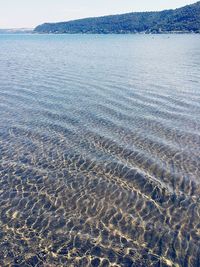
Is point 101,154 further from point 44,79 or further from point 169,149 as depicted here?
point 44,79

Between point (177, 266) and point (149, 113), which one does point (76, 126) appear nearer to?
point (149, 113)

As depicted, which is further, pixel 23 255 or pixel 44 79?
pixel 44 79

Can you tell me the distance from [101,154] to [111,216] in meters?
6.92

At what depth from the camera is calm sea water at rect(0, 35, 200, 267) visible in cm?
1346

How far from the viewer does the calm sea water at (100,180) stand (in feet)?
44.2

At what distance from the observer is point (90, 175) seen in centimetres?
1928

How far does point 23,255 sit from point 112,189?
21.2ft

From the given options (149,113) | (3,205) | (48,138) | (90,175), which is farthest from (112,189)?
(149,113)

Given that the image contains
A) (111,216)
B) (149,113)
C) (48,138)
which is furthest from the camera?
(149,113)

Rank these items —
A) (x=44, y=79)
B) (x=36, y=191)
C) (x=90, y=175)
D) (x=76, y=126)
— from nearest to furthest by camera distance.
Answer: (x=36, y=191), (x=90, y=175), (x=76, y=126), (x=44, y=79)

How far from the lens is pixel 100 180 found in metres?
18.7

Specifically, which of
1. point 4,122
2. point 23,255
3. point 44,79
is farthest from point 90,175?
point 44,79

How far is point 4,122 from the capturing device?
1118 inches

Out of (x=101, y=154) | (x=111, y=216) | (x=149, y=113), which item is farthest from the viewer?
(x=149, y=113)
